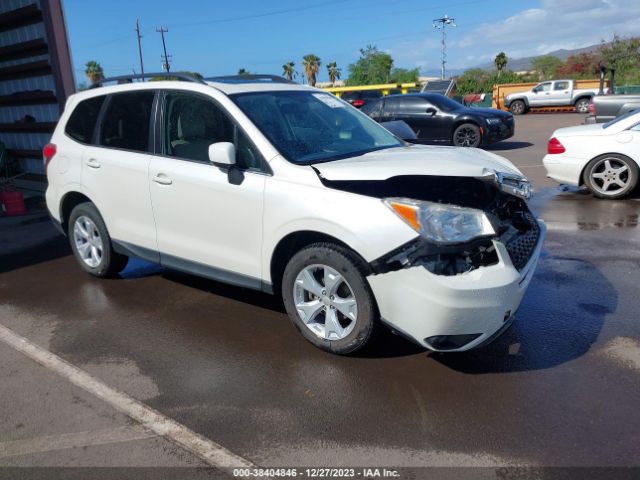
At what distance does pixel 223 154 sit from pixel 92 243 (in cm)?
232

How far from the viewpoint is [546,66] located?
197 ft

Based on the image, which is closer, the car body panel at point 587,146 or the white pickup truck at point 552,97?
the car body panel at point 587,146

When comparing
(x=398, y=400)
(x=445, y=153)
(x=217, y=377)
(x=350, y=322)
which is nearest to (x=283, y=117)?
(x=445, y=153)

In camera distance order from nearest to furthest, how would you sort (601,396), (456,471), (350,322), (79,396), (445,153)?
(456,471)
(601,396)
(79,396)
(350,322)
(445,153)

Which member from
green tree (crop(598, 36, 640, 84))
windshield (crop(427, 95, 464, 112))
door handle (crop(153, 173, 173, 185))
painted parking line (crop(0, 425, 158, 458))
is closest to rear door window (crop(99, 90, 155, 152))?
→ door handle (crop(153, 173, 173, 185))

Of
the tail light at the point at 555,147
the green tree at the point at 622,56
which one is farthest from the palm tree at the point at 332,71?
the tail light at the point at 555,147

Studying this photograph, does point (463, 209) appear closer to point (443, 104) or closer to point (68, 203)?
point (68, 203)

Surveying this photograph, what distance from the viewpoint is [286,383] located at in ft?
11.5

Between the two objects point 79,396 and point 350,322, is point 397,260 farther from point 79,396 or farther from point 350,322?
point 79,396

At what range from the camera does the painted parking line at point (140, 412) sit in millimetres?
2797

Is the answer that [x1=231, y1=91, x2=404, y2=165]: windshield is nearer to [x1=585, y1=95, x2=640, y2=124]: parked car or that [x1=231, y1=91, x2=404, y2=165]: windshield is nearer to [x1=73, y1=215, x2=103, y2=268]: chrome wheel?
[x1=73, y1=215, x2=103, y2=268]: chrome wheel

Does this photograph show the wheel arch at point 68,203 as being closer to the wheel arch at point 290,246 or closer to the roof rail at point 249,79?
the roof rail at point 249,79

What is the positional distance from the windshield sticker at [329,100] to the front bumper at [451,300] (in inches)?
80.9

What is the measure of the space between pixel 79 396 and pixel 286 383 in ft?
4.08
